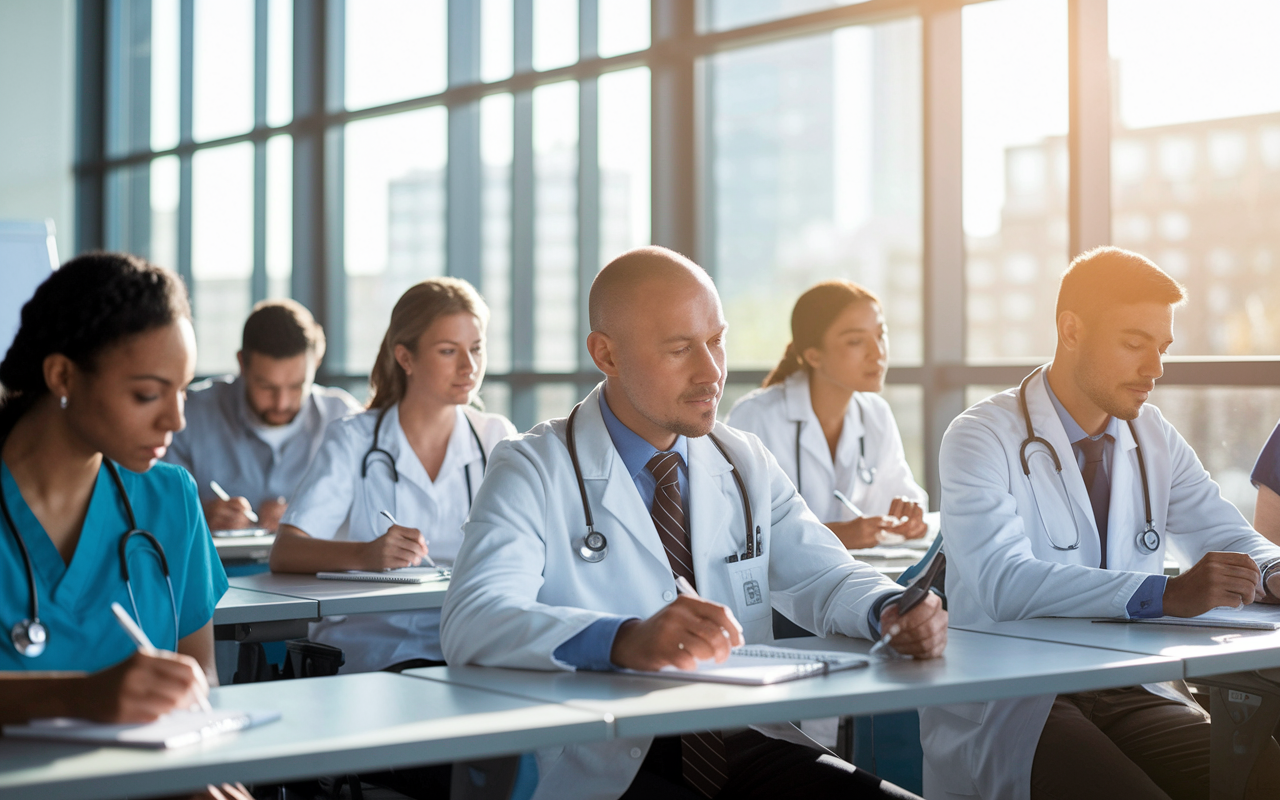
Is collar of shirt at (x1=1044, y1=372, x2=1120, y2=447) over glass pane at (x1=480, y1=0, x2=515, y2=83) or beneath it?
beneath

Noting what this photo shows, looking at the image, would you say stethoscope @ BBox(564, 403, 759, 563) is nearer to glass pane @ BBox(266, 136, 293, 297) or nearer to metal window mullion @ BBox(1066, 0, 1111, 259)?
metal window mullion @ BBox(1066, 0, 1111, 259)

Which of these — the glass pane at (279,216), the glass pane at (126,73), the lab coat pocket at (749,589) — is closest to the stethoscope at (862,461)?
the lab coat pocket at (749,589)

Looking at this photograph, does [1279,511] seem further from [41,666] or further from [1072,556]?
[41,666]

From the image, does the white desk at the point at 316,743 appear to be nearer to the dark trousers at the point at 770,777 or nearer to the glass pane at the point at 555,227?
the dark trousers at the point at 770,777

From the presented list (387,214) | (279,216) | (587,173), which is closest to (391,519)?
(587,173)

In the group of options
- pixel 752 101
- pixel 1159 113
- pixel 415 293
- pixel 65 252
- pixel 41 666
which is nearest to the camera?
pixel 41 666

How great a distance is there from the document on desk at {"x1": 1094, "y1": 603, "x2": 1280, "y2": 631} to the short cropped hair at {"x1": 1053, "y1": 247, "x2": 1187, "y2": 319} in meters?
0.62

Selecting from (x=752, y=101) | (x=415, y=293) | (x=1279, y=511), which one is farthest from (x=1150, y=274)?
(x=752, y=101)

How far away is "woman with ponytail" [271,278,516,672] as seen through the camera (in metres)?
3.12

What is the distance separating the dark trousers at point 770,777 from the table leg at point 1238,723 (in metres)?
0.56

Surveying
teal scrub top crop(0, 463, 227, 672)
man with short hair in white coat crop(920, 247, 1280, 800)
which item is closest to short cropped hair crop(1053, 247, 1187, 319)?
man with short hair in white coat crop(920, 247, 1280, 800)

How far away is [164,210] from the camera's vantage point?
911 centimetres

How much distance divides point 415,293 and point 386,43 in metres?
4.55

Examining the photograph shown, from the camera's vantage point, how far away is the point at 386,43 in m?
7.41
